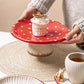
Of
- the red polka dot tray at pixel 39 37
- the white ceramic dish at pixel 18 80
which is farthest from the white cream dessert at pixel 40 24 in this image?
the white ceramic dish at pixel 18 80

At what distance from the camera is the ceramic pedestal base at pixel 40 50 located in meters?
1.09

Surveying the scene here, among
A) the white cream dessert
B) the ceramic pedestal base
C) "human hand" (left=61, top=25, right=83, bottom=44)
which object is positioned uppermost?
the white cream dessert

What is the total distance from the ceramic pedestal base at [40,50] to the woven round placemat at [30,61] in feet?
0.09

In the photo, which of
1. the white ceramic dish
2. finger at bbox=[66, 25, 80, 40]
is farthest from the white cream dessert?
the white ceramic dish

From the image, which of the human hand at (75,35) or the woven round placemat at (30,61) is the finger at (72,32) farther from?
the woven round placemat at (30,61)

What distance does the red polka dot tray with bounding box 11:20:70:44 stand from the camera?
101 cm

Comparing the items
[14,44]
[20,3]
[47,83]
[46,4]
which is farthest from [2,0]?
[47,83]

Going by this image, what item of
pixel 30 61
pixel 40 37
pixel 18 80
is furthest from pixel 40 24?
pixel 18 80

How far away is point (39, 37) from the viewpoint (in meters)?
1.08

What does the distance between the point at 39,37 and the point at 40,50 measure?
0.07 meters

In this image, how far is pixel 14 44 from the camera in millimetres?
1279

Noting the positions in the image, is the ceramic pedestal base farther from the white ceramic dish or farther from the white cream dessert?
the white ceramic dish

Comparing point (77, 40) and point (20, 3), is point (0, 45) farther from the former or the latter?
point (20, 3)

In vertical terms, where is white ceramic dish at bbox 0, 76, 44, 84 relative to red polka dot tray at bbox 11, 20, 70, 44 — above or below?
below
